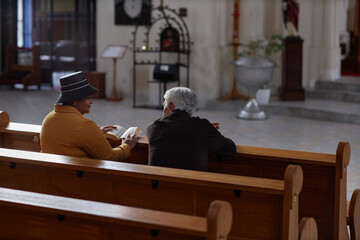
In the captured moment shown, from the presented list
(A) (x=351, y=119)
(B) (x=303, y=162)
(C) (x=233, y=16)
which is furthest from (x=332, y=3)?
(B) (x=303, y=162)

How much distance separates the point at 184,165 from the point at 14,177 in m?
0.93

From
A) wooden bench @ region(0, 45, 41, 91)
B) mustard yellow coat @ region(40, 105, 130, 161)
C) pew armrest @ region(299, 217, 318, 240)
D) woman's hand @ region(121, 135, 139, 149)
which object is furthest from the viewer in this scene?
wooden bench @ region(0, 45, 41, 91)

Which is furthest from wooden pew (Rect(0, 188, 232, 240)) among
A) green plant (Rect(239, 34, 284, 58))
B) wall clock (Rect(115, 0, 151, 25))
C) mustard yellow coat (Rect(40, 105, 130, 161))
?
wall clock (Rect(115, 0, 151, 25))

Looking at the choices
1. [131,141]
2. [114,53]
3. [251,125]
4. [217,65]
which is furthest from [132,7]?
[131,141]

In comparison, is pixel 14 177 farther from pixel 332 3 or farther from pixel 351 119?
pixel 332 3

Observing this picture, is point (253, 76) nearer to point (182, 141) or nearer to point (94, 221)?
point (182, 141)

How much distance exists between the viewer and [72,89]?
3494 mm

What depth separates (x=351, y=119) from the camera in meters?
9.00

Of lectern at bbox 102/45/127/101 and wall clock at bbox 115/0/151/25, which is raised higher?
wall clock at bbox 115/0/151/25

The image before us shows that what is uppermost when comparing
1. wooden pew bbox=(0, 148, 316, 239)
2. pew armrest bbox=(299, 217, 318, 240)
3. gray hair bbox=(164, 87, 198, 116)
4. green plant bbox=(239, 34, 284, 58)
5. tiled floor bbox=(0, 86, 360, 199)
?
green plant bbox=(239, 34, 284, 58)

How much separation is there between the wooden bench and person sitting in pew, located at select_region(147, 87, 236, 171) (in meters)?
9.89

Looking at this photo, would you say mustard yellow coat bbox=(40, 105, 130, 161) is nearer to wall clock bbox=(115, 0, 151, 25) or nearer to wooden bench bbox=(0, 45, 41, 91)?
wall clock bbox=(115, 0, 151, 25)

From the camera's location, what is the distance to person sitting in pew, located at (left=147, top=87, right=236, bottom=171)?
333 centimetres

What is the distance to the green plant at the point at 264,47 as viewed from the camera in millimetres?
10195
